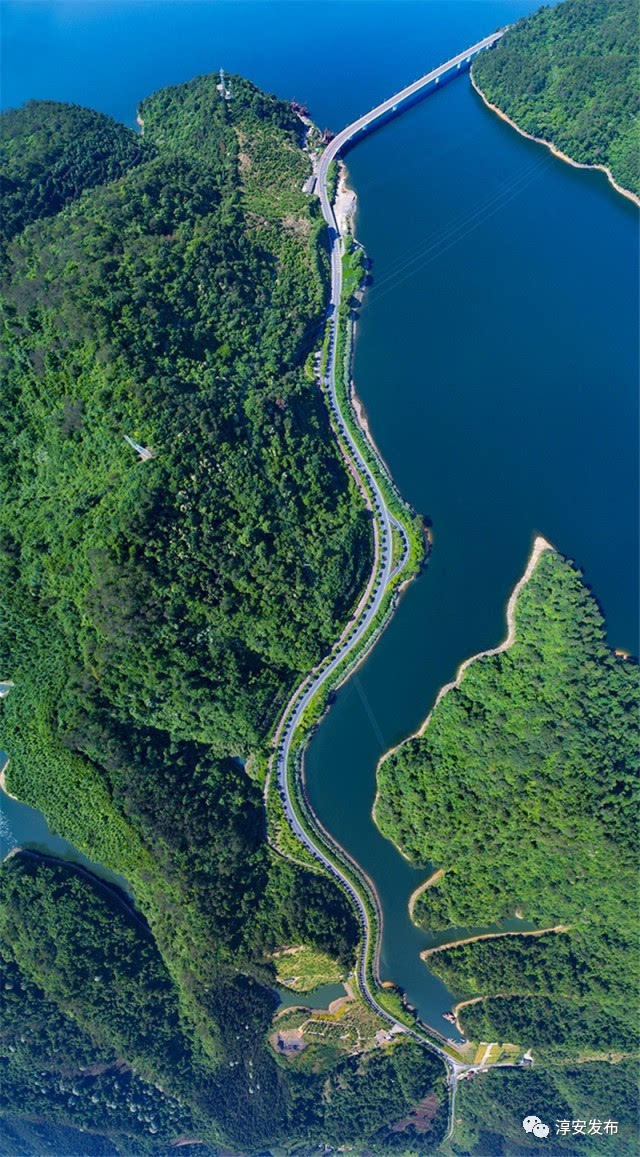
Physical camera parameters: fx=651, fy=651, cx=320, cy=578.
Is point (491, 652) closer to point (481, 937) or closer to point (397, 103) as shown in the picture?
point (481, 937)

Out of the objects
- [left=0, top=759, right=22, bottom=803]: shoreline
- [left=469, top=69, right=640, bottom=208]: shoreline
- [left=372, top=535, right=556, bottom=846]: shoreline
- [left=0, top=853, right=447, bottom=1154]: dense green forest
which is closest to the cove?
[left=372, top=535, right=556, bottom=846]: shoreline

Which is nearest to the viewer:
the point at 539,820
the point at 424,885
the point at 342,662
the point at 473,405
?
the point at 539,820

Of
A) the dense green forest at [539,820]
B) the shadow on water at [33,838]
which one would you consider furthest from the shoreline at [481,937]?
the shadow on water at [33,838]

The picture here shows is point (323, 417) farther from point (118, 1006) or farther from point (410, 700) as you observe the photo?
point (118, 1006)

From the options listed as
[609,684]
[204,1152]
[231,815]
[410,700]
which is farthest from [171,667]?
[204,1152]

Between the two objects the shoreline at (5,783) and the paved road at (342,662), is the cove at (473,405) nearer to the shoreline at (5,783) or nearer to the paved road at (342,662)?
the paved road at (342,662)

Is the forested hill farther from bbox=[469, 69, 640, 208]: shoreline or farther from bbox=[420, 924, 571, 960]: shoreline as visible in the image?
bbox=[469, 69, 640, 208]: shoreline

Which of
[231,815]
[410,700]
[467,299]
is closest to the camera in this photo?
[231,815]

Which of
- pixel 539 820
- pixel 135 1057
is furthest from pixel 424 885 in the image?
pixel 135 1057
